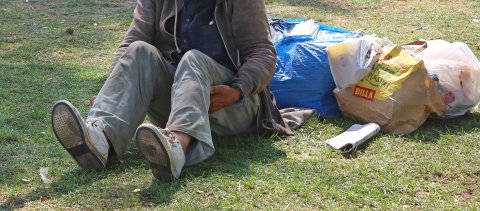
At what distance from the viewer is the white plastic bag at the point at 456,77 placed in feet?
13.5

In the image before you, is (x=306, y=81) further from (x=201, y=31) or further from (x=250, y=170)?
(x=250, y=170)

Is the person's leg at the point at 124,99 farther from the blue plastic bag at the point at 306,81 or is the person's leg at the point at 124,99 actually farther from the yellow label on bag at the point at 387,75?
the yellow label on bag at the point at 387,75

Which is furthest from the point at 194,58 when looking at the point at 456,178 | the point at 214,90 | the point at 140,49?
the point at 456,178

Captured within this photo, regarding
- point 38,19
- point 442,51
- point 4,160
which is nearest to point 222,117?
point 4,160

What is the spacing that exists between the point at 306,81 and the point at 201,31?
0.87 m

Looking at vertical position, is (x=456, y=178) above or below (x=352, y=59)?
below

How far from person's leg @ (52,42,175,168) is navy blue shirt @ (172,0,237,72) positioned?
0.20 metres

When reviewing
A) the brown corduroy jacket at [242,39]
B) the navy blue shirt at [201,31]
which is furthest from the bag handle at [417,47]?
the navy blue shirt at [201,31]

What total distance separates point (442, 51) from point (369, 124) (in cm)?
70

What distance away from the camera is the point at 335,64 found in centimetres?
423

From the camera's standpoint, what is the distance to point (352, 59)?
416 centimetres

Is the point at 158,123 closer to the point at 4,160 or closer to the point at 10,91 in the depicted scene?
the point at 4,160

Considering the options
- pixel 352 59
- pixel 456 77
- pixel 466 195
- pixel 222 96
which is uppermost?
pixel 222 96

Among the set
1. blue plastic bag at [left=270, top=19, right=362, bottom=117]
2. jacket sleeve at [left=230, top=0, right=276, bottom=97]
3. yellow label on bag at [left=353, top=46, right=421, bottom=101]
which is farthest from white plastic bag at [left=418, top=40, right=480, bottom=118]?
jacket sleeve at [left=230, top=0, right=276, bottom=97]
